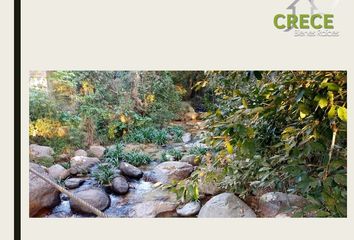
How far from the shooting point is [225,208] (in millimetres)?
2344

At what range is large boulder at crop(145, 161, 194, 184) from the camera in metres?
2.34

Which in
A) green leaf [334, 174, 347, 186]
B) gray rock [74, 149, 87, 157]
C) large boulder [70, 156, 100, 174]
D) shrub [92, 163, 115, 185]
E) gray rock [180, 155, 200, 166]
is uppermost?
green leaf [334, 174, 347, 186]

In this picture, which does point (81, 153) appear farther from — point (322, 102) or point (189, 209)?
point (322, 102)

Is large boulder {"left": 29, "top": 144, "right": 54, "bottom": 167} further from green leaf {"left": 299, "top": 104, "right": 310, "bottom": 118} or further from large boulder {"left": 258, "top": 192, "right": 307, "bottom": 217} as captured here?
green leaf {"left": 299, "top": 104, "right": 310, "bottom": 118}

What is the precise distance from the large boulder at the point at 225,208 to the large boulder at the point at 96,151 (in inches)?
29.6

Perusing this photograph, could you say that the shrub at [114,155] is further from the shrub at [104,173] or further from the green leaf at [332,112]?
the green leaf at [332,112]

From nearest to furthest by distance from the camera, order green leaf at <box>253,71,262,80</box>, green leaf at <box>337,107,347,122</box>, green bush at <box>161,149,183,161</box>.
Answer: green leaf at <box>337,107,347,122</box> < green leaf at <box>253,71,262,80</box> < green bush at <box>161,149,183,161</box>

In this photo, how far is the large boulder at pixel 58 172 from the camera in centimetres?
234

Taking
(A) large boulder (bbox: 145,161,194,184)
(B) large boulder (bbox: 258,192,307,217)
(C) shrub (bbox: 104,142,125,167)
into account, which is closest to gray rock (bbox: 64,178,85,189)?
(C) shrub (bbox: 104,142,125,167)

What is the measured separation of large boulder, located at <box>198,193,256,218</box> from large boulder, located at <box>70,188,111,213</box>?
639 millimetres
